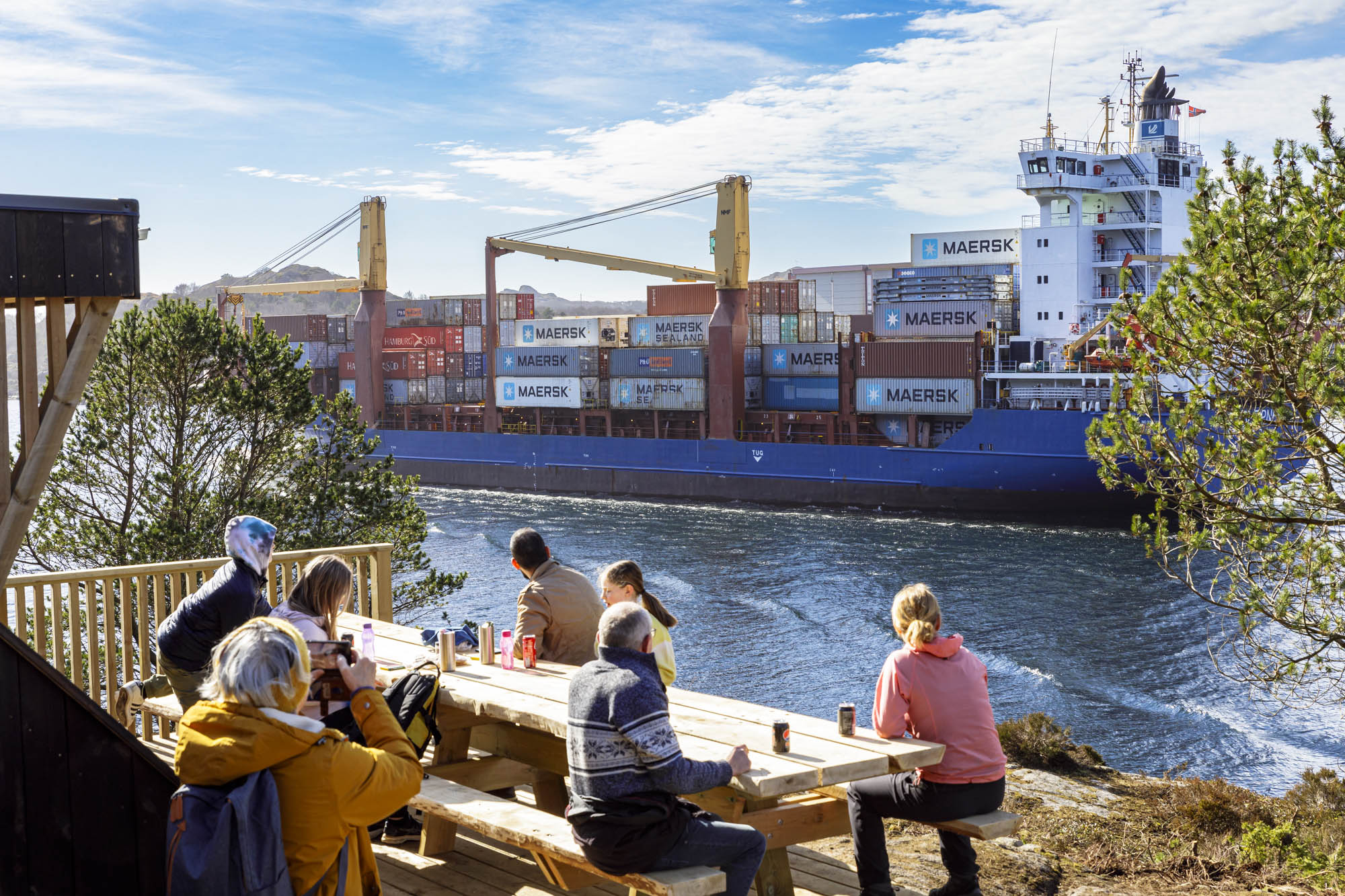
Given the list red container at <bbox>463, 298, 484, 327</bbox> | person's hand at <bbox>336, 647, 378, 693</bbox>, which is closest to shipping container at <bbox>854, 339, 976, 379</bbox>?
red container at <bbox>463, 298, 484, 327</bbox>

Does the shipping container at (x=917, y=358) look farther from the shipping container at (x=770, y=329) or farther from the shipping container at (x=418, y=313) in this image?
the shipping container at (x=418, y=313)

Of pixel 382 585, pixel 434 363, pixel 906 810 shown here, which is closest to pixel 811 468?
pixel 434 363

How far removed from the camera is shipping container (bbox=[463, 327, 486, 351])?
40812 millimetres

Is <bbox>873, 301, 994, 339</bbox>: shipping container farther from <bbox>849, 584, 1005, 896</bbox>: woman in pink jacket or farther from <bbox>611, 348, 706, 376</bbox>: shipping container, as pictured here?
<bbox>849, 584, 1005, 896</bbox>: woman in pink jacket

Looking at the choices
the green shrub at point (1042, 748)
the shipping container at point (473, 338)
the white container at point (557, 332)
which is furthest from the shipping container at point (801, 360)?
the green shrub at point (1042, 748)

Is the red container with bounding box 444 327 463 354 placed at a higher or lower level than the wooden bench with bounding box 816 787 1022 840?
higher

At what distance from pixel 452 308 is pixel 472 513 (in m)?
12.0

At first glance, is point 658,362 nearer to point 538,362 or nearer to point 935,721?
point 538,362

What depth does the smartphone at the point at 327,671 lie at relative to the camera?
3.08 meters

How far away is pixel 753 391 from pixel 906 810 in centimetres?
3150

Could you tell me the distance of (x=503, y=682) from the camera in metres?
3.74

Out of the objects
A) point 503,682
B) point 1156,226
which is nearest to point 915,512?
point 1156,226

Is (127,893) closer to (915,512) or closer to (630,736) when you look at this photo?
(630,736)

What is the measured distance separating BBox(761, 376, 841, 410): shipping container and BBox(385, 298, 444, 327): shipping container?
13524mm
